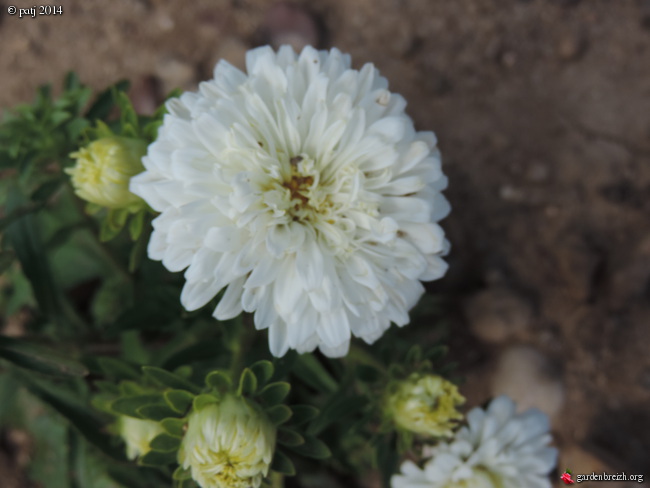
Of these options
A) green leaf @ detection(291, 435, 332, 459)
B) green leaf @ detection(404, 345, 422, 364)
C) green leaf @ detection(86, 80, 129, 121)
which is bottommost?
green leaf @ detection(291, 435, 332, 459)

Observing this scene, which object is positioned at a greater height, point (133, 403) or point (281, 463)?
point (133, 403)

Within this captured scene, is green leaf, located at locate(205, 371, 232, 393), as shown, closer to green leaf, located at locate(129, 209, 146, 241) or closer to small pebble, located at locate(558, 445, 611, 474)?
green leaf, located at locate(129, 209, 146, 241)

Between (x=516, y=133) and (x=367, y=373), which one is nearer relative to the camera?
(x=367, y=373)

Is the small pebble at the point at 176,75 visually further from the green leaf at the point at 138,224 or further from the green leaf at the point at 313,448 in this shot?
the green leaf at the point at 313,448

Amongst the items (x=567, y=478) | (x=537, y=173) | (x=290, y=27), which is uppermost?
(x=290, y=27)

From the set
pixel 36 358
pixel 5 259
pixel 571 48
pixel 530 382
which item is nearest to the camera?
pixel 36 358

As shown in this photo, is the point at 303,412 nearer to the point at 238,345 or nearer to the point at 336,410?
the point at 336,410

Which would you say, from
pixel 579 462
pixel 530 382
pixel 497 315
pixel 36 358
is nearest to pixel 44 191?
pixel 36 358

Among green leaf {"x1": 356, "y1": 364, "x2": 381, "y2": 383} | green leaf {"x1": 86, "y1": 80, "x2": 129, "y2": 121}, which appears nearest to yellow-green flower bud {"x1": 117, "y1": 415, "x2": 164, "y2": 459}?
green leaf {"x1": 356, "y1": 364, "x2": 381, "y2": 383}
